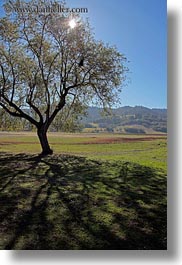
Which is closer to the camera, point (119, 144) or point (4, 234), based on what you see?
point (4, 234)

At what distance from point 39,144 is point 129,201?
1.03m

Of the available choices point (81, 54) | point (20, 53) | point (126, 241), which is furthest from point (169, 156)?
point (20, 53)

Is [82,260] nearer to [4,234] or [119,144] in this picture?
[4,234]

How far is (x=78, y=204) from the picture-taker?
2730 millimetres

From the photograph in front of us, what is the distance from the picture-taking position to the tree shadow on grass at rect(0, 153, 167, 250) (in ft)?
8.07

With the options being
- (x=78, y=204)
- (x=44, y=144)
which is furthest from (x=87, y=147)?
(x=78, y=204)

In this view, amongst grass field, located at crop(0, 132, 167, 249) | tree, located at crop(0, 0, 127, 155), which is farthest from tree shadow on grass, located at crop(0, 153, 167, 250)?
tree, located at crop(0, 0, 127, 155)

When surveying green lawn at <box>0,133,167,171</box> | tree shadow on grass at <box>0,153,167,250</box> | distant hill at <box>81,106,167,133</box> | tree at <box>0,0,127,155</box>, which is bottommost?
tree shadow on grass at <box>0,153,167,250</box>

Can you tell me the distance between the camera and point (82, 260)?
2518 millimetres

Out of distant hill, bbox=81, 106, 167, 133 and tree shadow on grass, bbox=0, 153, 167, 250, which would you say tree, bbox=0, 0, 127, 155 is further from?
tree shadow on grass, bbox=0, 153, 167, 250

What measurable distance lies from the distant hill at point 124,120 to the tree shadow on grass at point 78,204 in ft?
1.16

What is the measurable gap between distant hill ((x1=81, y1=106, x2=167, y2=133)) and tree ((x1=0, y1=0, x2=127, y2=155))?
13cm

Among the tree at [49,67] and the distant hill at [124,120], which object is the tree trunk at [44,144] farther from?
the distant hill at [124,120]

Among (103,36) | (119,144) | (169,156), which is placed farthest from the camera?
(119,144)
